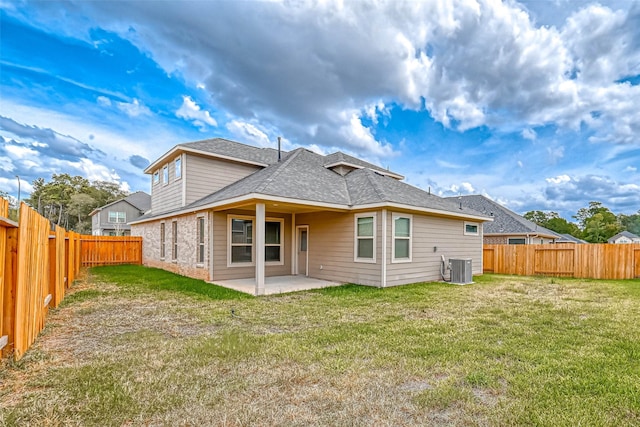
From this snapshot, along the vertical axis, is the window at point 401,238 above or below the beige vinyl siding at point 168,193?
below

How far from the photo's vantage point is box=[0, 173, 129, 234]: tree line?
41375 mm

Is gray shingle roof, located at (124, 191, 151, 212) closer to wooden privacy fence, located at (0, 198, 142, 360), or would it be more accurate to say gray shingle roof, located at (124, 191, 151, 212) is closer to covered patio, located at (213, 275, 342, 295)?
covered patio, located at (213, 275, 342, 295)

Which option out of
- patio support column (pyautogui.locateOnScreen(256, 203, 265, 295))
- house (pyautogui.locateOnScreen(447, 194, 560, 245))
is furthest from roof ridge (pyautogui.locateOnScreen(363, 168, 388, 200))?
house (pyautogui.locateOnScreen(447, 194, 560, 245))

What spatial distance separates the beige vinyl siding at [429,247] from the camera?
9594 millimetres

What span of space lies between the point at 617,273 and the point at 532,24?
10.1 meters

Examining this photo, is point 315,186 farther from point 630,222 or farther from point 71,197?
point 630,222

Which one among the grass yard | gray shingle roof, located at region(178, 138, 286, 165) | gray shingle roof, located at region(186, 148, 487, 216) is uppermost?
gray shingle roof, located at region(178, 138, 286, 165)

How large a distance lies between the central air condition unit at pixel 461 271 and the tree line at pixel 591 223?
144ft

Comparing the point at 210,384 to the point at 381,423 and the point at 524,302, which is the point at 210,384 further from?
the point at 524,302

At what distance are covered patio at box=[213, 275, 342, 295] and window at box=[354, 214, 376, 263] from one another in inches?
46.5

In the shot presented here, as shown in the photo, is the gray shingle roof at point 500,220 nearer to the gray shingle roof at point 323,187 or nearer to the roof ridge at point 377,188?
the gray shingle roof at point 323,187

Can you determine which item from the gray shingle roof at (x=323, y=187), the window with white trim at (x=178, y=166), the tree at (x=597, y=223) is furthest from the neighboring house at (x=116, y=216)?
the tree at (x=597, y=223)

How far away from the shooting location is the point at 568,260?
13.4 m

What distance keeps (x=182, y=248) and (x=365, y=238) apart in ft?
23.3
